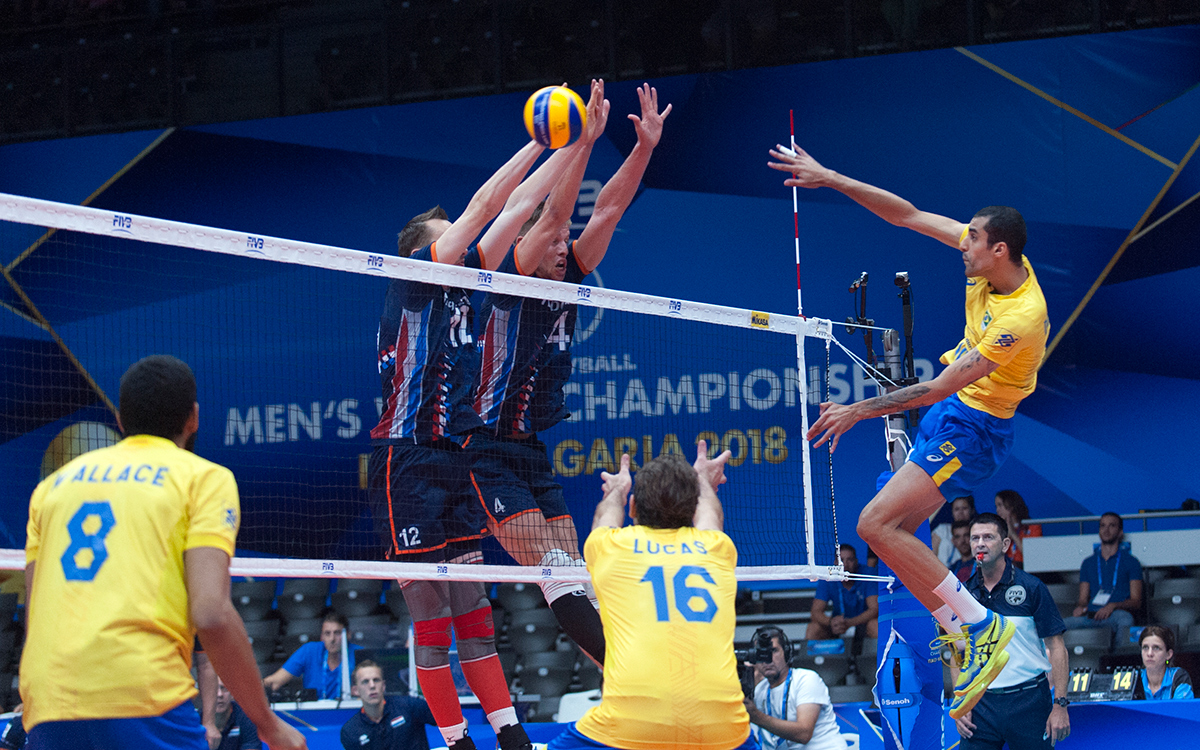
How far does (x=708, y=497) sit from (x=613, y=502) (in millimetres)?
457

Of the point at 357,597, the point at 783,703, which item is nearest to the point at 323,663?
the point at 357,597

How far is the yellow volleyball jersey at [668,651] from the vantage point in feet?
15.9

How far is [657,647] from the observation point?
4.86 meters

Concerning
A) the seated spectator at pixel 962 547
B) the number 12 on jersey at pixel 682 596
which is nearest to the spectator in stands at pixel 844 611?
the seated spectator at pixel 962 547

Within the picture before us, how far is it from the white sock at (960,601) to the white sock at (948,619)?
0.43 ft

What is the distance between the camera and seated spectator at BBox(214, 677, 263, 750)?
998cm

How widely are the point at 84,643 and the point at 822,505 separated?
1085 centimetres

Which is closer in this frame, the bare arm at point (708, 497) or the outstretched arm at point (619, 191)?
the bare arm at point (708, 497)

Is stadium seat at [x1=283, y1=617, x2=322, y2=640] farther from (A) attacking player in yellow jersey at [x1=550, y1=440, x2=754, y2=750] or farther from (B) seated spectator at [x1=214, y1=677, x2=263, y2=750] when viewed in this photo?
(A) attacking player in yellow jersey at [x1=550, y1=440, x2=754, y2=750]

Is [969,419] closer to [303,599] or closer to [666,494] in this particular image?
[666,494]

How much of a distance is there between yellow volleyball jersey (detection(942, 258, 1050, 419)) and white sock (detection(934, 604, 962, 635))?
1219 mm

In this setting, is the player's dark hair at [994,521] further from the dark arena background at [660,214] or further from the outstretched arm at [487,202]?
the dark arena background at [660,214]

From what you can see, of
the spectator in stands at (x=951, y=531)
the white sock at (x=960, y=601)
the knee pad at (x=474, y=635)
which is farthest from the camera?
the spectator in stands at (x=951, y=531)

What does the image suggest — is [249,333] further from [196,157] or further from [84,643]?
[84,643]
